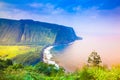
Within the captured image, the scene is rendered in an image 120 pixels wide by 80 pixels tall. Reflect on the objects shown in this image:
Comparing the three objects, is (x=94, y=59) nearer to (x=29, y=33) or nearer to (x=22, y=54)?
(x=22, y=54)

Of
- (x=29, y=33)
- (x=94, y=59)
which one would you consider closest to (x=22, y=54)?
(x=29, y=33)

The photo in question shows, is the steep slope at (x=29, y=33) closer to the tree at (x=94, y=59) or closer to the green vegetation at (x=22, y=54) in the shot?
the green vegetation at (x=22, y=54)

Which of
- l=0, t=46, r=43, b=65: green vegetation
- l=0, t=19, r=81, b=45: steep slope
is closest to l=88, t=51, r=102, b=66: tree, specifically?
l=0, t=19, r=81, b=45: steep slope

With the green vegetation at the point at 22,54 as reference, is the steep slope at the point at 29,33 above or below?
above

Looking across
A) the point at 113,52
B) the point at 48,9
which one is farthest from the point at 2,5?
the point at 113,52

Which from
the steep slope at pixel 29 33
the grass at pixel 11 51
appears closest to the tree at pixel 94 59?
the steep slope at pixel 29 33
